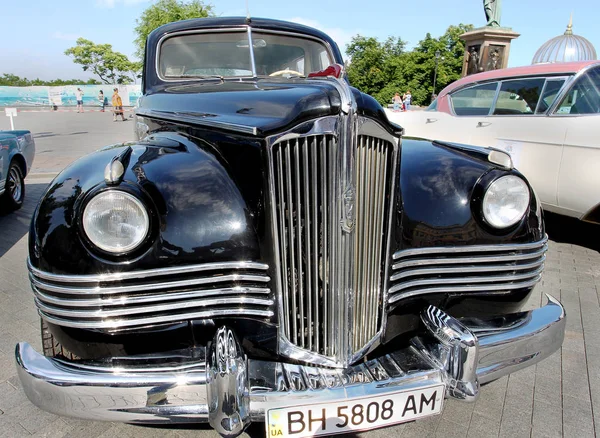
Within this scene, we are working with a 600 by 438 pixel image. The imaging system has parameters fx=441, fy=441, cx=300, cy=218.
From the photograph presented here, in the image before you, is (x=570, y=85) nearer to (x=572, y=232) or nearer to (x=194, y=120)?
(x=572, y=232)

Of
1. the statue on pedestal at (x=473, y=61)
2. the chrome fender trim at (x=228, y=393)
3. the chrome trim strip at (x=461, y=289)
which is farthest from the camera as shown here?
the statue on pedestal at (x=473, y=61)

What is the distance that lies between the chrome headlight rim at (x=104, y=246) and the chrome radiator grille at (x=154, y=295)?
3.1 inches

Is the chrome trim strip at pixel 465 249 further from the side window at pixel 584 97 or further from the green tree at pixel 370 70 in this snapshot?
the green tree at pixel 370 70

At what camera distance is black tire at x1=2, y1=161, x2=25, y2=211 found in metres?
5.61

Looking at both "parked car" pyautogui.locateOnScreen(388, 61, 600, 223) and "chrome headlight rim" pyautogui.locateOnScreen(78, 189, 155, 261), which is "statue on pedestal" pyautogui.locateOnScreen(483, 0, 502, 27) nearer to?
"parked car" pyautogui.locateOnScreen(388, 61, 600, 223)

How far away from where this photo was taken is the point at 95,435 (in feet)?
6.66

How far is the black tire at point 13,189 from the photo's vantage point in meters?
5.61

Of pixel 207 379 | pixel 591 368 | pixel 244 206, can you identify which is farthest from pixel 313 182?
pixel 591 368

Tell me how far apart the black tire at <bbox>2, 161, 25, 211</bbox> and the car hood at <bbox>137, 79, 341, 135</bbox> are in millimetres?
3972

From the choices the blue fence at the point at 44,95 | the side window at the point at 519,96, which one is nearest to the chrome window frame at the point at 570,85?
the side window at the point at 519,96

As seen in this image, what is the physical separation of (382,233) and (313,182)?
0.42m

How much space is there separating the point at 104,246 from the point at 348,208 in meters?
0.90

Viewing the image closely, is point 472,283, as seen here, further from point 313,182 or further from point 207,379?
point 207,379

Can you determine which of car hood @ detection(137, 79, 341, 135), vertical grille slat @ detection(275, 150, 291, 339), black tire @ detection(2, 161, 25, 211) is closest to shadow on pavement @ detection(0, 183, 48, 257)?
black tire @ detection(2, 161, 25, 211)
